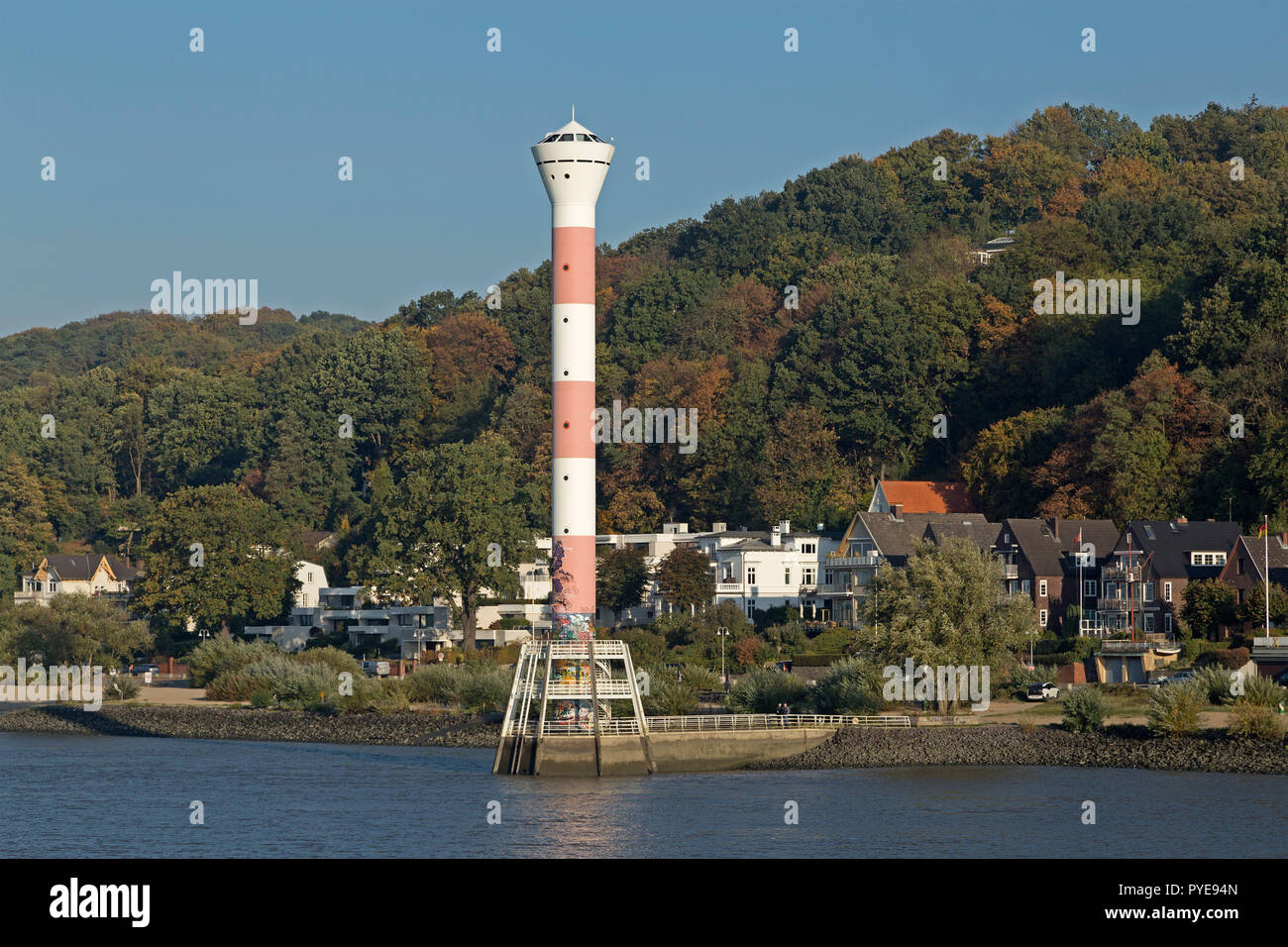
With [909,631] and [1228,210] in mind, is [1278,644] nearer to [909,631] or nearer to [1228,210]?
[909,631]

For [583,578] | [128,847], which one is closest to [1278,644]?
[583,578]

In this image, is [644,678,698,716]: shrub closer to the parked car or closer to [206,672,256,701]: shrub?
the parked car

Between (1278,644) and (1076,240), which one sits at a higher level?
(1076,240)

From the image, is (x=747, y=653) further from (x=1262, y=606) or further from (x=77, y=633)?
(x=77, y=633)

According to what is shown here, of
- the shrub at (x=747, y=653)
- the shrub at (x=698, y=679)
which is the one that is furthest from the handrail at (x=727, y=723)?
the shrub at (x=747, y=653)

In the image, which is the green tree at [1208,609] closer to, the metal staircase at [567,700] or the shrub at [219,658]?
the metal staircase at [567,700]

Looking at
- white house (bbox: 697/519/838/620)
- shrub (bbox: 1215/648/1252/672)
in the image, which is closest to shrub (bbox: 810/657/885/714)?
shrub (bbox: 1215/648/1252/672)

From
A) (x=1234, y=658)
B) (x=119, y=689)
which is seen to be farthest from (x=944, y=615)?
(x=119, y=689)
